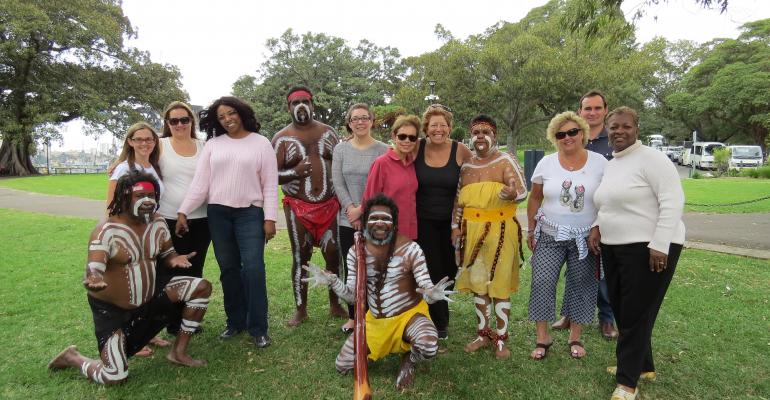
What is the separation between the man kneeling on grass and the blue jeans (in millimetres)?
436

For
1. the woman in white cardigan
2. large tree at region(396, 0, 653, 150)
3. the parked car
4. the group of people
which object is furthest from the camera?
the parked car

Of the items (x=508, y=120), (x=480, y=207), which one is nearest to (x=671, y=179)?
(x=480, y=207)

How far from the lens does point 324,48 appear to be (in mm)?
44312

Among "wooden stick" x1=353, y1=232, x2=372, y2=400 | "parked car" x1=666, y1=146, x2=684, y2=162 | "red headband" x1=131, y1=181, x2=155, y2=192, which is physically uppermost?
"parked car" x1=666, y1=146, x2=684, y2=162

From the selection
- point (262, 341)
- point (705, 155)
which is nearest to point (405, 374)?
point (262, 341)

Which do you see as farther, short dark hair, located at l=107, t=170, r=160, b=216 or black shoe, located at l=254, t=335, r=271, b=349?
black shoe, located at l=254, t=335, r=271, b=349

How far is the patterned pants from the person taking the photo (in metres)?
3.97

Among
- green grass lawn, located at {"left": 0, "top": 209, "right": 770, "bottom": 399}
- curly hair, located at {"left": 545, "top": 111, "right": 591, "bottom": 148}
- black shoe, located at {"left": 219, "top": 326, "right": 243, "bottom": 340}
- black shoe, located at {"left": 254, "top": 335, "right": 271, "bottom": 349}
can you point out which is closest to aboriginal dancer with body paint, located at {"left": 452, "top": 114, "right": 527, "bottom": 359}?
curly hair, located at {"left": 545, "top": 111, "right": 591, "bottom": 148}

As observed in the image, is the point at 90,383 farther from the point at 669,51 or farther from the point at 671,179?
the point at 669,51

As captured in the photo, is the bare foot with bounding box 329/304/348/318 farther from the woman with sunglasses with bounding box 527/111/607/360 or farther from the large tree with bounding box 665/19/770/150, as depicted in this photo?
the large tree with bounding box 665/19/770/150

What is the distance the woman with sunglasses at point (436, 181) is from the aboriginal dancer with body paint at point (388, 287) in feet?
1.54

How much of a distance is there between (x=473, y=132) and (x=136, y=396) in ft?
10.4

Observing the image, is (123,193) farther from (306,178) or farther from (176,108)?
(306,178)

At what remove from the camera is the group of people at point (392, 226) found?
332 centimetres
